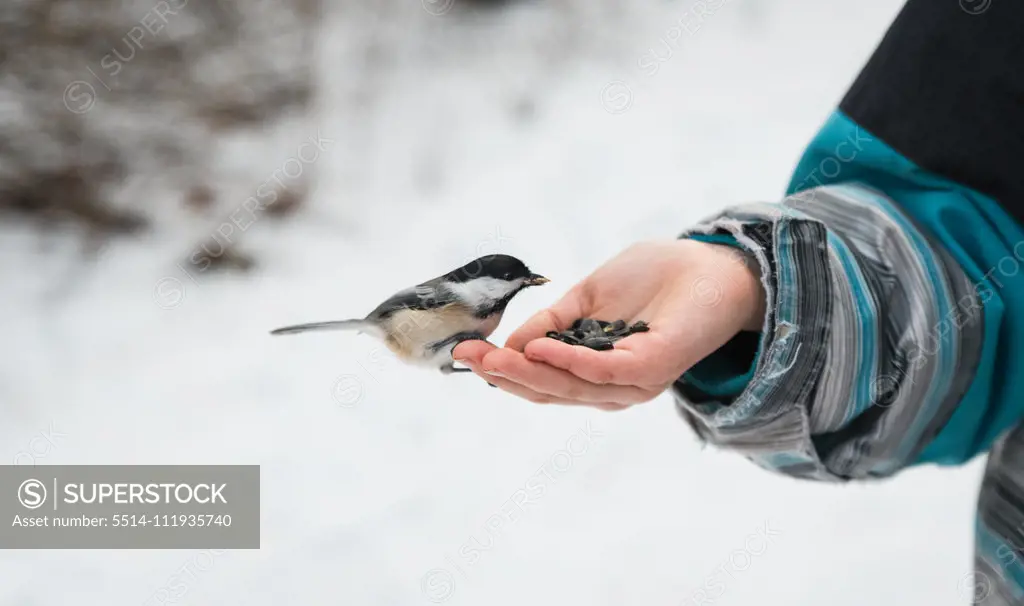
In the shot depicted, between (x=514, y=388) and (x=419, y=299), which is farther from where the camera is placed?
(x=419, y=299)

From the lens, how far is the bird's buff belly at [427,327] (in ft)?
3.76

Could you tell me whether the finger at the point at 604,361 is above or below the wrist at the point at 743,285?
below

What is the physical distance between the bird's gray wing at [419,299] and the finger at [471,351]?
0.09 m

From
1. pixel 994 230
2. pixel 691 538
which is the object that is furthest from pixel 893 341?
Answer: pixel 691 538

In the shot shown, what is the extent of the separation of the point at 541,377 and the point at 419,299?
0.26m

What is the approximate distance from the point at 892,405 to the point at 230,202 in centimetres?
250

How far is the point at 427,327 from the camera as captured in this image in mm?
1161

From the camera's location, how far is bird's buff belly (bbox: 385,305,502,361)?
1.15 m

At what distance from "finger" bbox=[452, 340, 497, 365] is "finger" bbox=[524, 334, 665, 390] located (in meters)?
0.08
